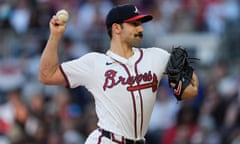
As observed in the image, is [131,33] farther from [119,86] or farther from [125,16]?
[119,86]

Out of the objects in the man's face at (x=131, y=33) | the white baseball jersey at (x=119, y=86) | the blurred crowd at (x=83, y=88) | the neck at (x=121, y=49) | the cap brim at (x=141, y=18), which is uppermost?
the cap brim at (x=141, y=18)

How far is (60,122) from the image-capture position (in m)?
14.0

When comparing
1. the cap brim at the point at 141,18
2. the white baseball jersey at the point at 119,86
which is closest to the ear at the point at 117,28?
the cap brim at the point at 141,18

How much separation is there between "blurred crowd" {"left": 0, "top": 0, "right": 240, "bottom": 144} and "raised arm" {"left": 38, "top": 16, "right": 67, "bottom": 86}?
15.4 feet

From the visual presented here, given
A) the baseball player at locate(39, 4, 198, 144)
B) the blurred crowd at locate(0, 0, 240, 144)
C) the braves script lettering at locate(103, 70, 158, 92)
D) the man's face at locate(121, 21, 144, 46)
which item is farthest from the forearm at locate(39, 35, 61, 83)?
the blurred crowd at locate(0, 0, 240, 144)

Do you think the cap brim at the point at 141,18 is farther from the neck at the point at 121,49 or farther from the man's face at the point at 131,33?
the neck at the point at 121,49

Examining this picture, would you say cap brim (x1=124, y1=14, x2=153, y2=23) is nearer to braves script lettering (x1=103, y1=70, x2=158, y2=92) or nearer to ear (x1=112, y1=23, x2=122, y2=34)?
ear (x1=112, y1=23, x2=122, y2=34)

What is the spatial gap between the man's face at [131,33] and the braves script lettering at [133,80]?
12.6 inches

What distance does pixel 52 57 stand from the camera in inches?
332

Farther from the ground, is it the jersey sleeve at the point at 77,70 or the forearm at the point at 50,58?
the forearm at the point at 50,58

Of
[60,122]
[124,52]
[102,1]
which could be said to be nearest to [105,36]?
[102,1]

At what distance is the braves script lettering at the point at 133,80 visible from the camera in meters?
8.54

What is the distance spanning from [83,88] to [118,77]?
6.24 metres

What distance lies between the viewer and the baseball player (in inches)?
335
